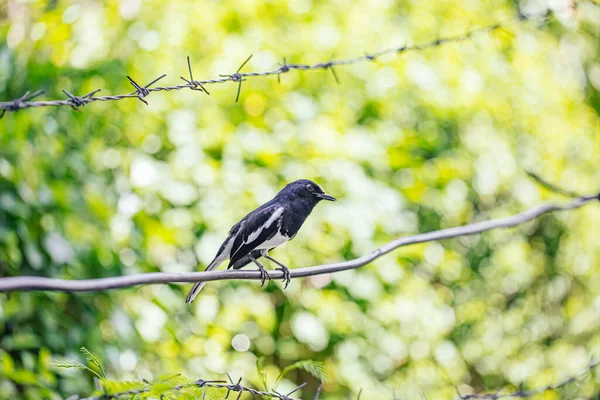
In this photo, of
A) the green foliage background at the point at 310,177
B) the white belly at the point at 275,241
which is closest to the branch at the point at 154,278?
the white belly at the point at 275,241

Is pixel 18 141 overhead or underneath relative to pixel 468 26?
overhead

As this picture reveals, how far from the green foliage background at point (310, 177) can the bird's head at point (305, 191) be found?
129 cm

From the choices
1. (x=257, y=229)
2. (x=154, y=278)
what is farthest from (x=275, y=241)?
(x=154, y=278)

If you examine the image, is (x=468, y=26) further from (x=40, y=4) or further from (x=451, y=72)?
(x=40, y=4)

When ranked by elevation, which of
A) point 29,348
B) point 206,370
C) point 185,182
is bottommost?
point 206,370

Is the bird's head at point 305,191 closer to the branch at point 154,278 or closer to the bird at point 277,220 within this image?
the bird at point 277,220

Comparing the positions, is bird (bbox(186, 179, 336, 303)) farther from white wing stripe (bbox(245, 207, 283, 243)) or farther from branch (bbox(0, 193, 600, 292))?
branch (bbox(0, 193, 600, 292))

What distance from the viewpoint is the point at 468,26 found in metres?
4.32

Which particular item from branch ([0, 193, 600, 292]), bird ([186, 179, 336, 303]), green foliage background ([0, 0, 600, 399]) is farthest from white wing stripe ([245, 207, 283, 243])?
green foliage background ([0, 0, 600, 399])

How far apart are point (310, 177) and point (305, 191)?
169 centimetres

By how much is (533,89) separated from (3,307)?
389cm

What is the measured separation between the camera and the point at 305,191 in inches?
58.4

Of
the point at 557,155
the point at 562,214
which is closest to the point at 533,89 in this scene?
the point at 557,155

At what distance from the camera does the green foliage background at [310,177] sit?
8.65ft
